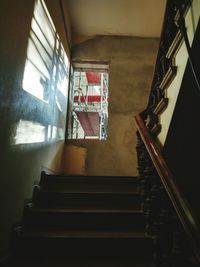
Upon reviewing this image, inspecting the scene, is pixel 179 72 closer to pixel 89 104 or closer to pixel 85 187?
pixel 85 187

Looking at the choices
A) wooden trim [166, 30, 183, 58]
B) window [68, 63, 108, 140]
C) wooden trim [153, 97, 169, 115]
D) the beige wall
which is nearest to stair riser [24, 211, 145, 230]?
the beige wall

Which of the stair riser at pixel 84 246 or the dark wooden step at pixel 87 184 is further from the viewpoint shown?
the dark wooden step at pixel 87 184

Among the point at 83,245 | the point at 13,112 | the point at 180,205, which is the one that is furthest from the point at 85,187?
the point at 180,205

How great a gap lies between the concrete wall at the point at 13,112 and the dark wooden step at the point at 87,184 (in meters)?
0.29

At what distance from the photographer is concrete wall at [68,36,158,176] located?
436cm

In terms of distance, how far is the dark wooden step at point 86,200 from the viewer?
2.42 meters

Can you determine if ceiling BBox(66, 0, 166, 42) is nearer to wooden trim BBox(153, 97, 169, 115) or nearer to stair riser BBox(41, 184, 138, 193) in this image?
wooden trim BBox(153, 97, 169, 115)

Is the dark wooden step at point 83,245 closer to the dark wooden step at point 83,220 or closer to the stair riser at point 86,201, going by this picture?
the dark wooden step at point 83,220

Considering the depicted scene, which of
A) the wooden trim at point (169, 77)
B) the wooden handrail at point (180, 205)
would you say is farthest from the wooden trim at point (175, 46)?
A: the wooden handrail at point (180, 205)

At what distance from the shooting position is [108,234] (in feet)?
6.49

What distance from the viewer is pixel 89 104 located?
855 cm

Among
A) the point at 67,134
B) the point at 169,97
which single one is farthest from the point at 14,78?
the point at 67,134

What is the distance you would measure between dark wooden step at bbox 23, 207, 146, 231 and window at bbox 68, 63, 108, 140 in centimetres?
248

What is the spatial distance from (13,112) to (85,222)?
1.15 metres
